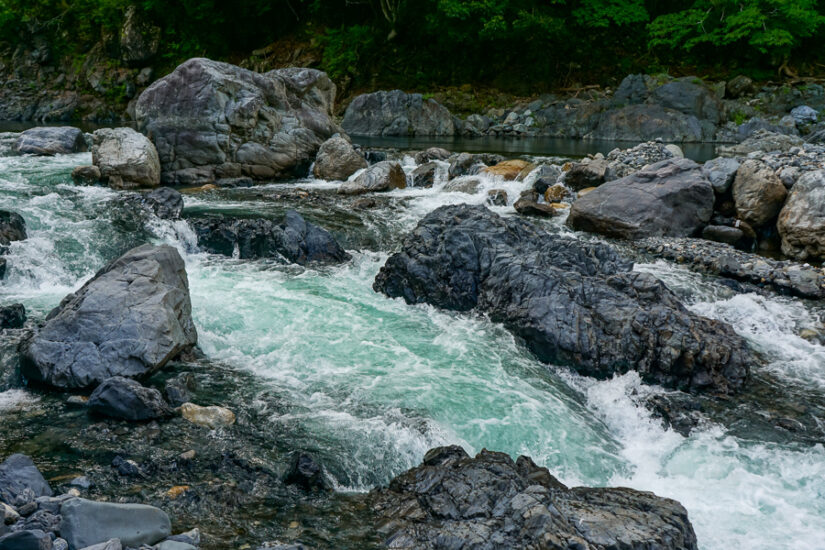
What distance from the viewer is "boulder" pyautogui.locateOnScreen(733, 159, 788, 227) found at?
455 inches

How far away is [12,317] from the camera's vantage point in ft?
24.3

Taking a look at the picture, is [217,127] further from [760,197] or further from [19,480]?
[19,480]

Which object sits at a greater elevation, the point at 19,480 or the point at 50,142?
the point at 19,480

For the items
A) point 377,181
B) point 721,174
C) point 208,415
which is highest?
point 721,174

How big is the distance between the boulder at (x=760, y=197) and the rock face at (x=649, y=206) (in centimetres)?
56

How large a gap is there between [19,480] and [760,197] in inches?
466

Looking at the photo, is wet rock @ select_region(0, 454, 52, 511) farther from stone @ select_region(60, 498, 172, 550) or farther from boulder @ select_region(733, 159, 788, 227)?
boulder @ select_region(733, 159, 788, 227)

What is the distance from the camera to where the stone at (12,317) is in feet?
24.1

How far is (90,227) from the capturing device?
11.1 metres

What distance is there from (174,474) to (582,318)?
15.3 feet

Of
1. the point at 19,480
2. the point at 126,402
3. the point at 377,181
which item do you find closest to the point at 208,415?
the point at 126,402

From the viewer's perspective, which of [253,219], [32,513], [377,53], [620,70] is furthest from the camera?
[377,53]

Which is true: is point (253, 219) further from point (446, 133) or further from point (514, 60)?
point (514, 60)

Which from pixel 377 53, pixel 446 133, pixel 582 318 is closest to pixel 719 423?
pixel 582 318
